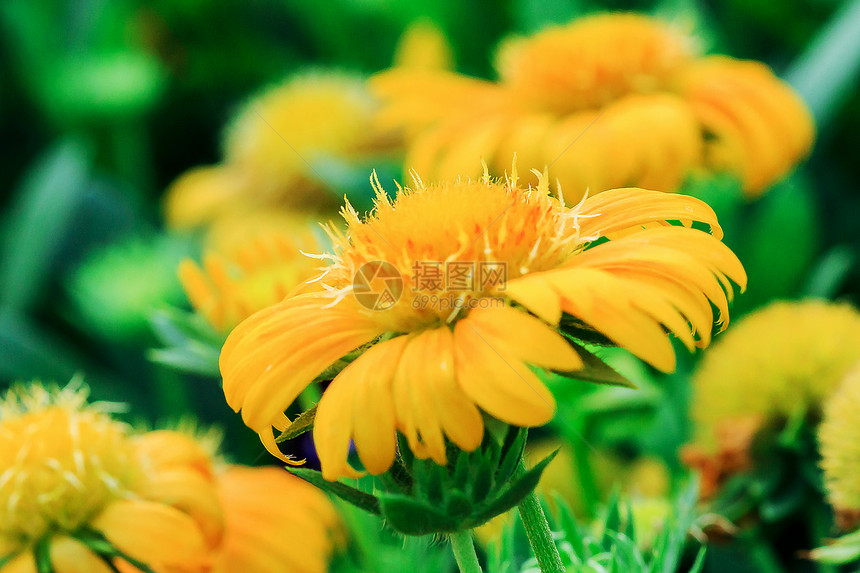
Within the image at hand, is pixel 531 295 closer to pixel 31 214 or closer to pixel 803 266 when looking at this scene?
pixel 803 266

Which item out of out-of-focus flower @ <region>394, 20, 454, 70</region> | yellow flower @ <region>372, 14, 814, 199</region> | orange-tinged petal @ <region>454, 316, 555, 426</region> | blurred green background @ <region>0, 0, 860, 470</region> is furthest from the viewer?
out-of-focus flower @ <region>394, 20, 454, 70</region>

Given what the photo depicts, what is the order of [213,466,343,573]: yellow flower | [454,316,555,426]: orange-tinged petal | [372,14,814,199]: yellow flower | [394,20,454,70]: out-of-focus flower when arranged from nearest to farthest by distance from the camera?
[454,316,555,426]: orange-tinged petal
[213,466,343,573]: yellow flower
[372,14,814,199]: yellow flower
[394,20,454,70]: out-of-focus flower

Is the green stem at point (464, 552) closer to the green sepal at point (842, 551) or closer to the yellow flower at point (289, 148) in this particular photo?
the green sepal at point (842, 551)

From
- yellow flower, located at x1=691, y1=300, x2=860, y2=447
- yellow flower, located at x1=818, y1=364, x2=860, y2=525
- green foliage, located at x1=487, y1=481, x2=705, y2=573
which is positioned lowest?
green foliage, located at x1=487, y1=481, x2=705, y2=573

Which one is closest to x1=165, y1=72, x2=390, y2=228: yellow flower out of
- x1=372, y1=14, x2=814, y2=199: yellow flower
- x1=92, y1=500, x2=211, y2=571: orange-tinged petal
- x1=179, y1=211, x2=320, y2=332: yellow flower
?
x1=372, y1=14, x2=814, y2=199: yellow flower

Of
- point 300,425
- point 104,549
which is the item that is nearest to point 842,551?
point 300,425

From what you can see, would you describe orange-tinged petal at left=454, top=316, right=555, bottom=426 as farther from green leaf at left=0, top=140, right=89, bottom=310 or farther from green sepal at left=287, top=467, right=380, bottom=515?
green leaf at left=0, top=140, right=89, bottom=310

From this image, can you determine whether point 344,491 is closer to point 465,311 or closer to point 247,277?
point 465,311
